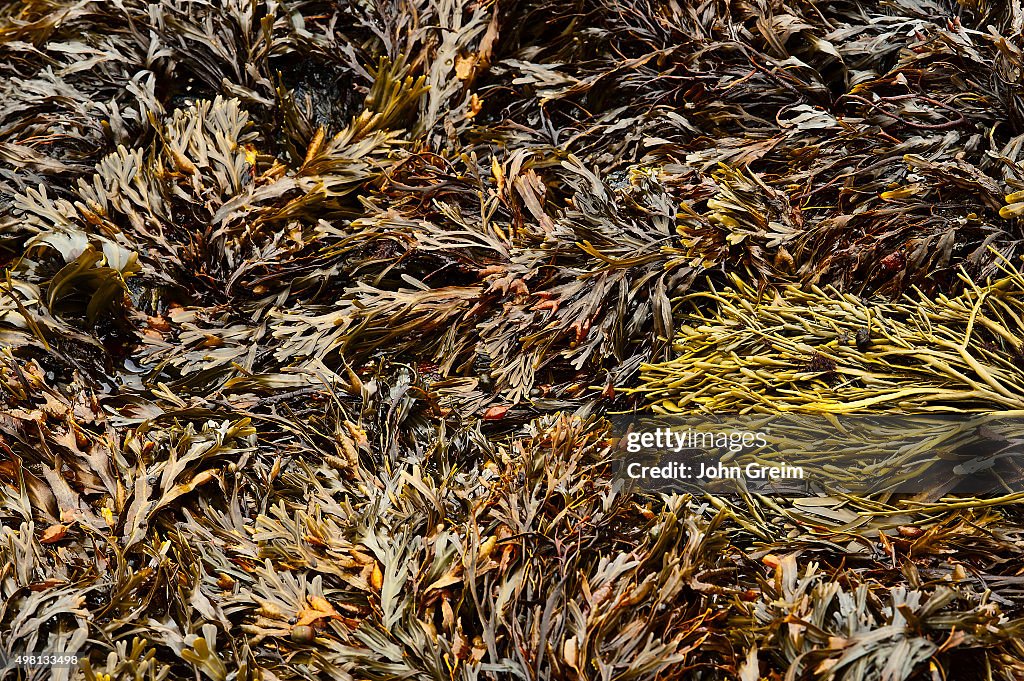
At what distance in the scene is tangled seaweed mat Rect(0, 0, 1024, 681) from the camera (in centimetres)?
135

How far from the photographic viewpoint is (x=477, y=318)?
1663 millimetres

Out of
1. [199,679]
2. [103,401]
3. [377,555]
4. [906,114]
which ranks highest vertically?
[906,114]

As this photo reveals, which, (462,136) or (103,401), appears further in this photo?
(462,136)

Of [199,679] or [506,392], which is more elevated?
[506,392]

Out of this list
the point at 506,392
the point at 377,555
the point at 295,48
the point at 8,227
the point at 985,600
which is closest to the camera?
the point at 985,600

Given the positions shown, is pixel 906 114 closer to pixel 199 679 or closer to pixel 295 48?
pixel 295 48

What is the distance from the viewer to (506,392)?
63.7 inches

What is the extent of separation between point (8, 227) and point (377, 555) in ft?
3.59

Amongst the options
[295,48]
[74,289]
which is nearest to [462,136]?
[295,48]

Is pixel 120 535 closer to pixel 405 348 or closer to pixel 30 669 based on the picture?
pixel 30 669

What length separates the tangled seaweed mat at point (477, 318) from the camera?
1348 millimetres

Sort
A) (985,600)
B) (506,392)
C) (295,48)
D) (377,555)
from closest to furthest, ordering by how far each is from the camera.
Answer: (985,600) < (377,555) < (506,392) < (295,48)

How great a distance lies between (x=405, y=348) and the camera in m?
1.68

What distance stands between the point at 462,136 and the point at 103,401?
3.08 ft
